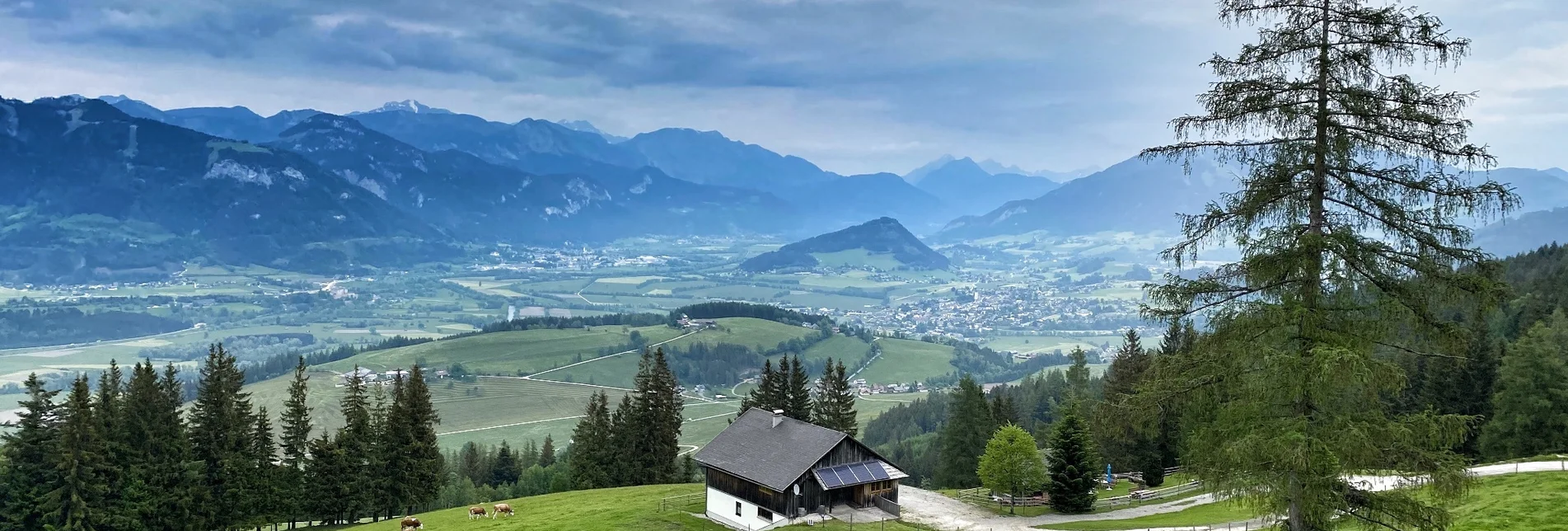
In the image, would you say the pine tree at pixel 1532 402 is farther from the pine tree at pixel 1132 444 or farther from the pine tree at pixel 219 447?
the pine tree at pixel 219 447

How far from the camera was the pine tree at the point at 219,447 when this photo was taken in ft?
176

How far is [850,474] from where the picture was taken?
45.5m

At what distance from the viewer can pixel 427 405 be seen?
62031mm

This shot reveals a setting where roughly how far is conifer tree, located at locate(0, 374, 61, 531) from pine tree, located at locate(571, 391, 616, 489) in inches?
1264

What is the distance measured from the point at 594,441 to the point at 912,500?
29511 mm

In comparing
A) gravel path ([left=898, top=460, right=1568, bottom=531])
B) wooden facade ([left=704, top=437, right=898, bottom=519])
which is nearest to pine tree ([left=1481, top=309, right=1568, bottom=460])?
gravel path ([left=898, top=460, right=1568, bottom=531])

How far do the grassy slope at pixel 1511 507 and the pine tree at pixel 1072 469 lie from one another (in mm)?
7068

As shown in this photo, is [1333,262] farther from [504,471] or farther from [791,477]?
[504,471]

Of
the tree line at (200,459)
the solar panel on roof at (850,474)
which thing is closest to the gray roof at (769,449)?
the solar panel on roof at (850,474)

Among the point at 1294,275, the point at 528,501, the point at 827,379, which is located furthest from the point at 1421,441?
the point at 827,379

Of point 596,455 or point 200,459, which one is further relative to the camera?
point 596,455

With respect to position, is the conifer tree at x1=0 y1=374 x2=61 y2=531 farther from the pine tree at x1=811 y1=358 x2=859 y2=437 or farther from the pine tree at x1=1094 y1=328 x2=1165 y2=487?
the pine tree at x1=1094 y1=328 x2=1165 y2=487

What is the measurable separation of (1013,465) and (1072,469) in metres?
3.10

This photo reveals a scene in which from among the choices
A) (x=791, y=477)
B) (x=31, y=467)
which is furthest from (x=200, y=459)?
(x=791, y=477)
